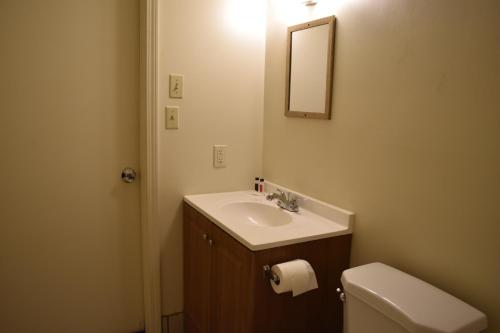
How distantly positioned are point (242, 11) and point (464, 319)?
1698mm

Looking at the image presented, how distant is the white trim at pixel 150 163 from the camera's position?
5.81 feet

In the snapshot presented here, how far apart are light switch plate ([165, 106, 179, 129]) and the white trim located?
2.7 inches

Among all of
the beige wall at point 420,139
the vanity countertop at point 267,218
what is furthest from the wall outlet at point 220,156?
the beige wall at point 420,139

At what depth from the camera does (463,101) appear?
1.13 m

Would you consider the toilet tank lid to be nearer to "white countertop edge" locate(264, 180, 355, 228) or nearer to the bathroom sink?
"white countertop edge" locate(264, 180, 355, 228)

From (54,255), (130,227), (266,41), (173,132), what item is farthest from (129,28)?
(54,255)

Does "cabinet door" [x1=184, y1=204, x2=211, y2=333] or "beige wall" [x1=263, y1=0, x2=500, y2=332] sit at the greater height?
"beige wall" [x1=263, y1=0, x2=500, y2=332]

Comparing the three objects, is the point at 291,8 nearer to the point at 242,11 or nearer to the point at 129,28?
the point at 242,11

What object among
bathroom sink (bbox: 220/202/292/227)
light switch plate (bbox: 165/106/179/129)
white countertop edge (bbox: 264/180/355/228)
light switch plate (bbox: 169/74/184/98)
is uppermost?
light switch plate (bbox: 169/74/184/98)

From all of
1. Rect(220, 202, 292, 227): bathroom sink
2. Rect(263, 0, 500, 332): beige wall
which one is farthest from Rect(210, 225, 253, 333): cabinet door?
Rect(263, 0, 500, 332): beige wall

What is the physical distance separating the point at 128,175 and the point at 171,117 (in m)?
0.40

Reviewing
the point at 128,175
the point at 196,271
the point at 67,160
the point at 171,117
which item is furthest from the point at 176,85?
the point at 196,271

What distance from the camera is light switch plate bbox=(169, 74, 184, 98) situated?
6.13 ft

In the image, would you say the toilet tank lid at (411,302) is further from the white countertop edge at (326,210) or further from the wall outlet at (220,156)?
the wall outlet at (220,156)
